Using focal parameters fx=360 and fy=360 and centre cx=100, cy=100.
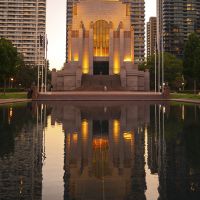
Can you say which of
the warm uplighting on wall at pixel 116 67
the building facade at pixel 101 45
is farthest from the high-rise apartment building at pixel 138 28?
the warm uplighting on wall at pixel 116 67

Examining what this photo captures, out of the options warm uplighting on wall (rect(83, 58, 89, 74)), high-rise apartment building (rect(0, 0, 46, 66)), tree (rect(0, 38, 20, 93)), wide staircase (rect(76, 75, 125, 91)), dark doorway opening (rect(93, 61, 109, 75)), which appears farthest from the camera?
high-rise apartment building (rect(0, 0, 46, 66))

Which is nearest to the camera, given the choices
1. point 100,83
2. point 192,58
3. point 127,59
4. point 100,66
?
point 192,58

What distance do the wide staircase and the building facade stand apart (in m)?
1.38

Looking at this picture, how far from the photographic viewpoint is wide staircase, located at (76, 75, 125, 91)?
2783 inches

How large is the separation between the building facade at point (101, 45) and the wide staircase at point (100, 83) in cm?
138

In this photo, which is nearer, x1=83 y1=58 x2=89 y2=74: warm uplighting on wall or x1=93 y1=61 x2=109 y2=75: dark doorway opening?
x1=83 y1=58 x2=89 y2=74: warm uplighting on wall

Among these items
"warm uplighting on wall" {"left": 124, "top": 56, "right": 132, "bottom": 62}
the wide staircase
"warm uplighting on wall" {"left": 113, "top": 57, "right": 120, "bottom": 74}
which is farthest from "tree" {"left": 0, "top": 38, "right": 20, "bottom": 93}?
"warm uplighting on wall" {"left": 124, "top": 56, "right": 132, "bottom": 62}

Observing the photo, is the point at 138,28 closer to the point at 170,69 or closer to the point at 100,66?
the point at 170,69

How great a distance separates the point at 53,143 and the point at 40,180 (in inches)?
208

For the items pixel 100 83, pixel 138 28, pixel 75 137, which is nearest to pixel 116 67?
pixel 100 83

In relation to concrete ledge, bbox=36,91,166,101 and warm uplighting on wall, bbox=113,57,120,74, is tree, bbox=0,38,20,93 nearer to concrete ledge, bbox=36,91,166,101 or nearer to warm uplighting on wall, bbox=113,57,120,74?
concrete ledge, bbox=36,91,166,101

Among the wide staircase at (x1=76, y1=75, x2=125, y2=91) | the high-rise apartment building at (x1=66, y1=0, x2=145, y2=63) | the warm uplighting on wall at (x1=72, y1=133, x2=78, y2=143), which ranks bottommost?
the warm uplighting on wall at (x1=72, y1=133, x2=78, y2=143)

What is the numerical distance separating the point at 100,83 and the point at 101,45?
16367 mm

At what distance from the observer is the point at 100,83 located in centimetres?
7469
